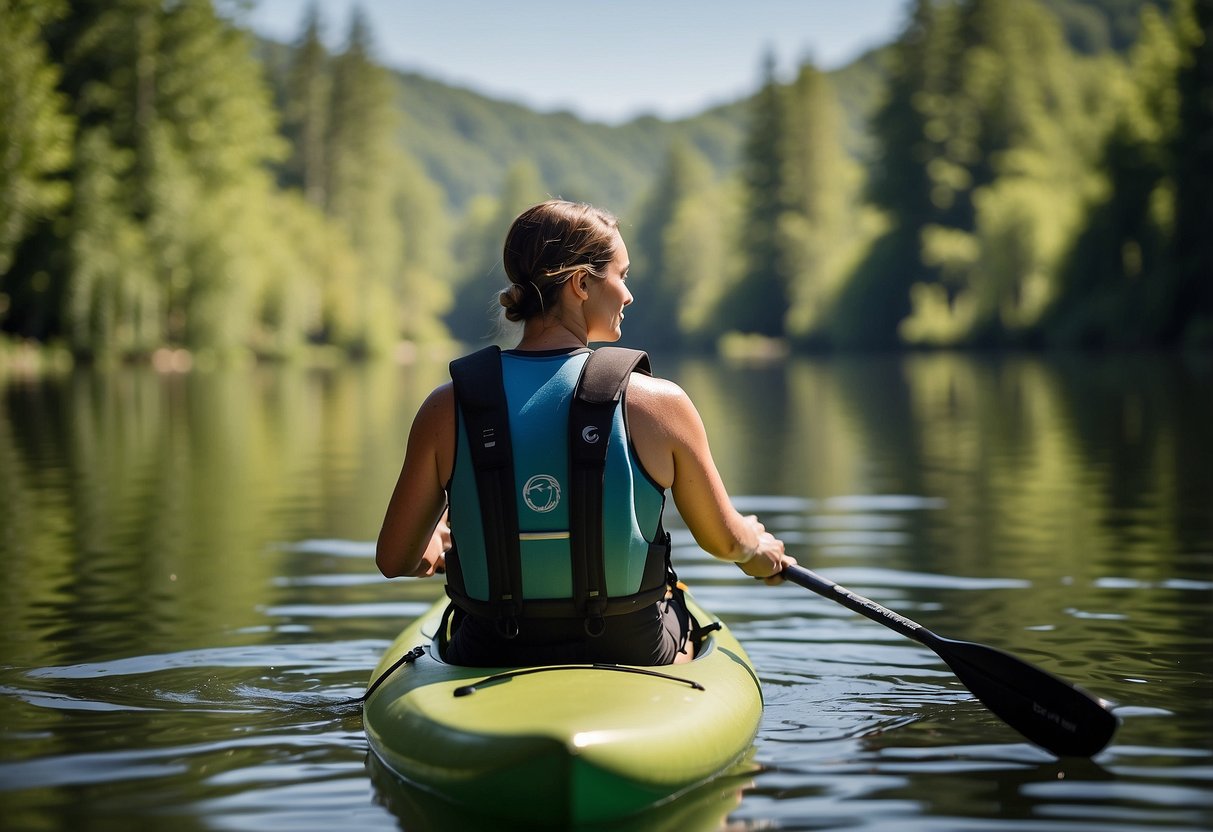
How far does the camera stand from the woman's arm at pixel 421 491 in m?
3.84

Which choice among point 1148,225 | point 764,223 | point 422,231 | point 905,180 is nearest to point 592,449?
point 1148,225

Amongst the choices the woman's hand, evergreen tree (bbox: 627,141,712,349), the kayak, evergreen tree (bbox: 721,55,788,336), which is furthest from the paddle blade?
evergreen tree (bbox: 627,141,712,349)

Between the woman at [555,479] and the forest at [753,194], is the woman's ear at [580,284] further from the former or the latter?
the forest at [753,194]

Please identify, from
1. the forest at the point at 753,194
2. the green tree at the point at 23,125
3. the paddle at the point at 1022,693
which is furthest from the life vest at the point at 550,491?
the green tree at the point at 23,125

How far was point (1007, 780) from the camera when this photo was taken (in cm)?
399

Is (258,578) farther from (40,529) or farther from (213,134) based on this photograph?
(213,134)

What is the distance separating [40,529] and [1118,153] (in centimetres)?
3551

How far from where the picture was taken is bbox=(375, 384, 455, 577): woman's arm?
3838 millimetres

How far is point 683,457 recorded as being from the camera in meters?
3.88

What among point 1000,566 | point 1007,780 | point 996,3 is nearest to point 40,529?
point 1000,566

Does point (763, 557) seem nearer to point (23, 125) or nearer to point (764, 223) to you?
point (23, 125)

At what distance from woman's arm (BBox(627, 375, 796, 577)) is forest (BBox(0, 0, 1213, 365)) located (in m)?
10.4

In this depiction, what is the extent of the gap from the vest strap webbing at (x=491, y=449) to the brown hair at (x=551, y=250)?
20 cm

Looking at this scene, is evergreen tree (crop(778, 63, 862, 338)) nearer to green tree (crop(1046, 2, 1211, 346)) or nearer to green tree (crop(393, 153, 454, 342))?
green tree (crop(393, 153, 454, 342))
